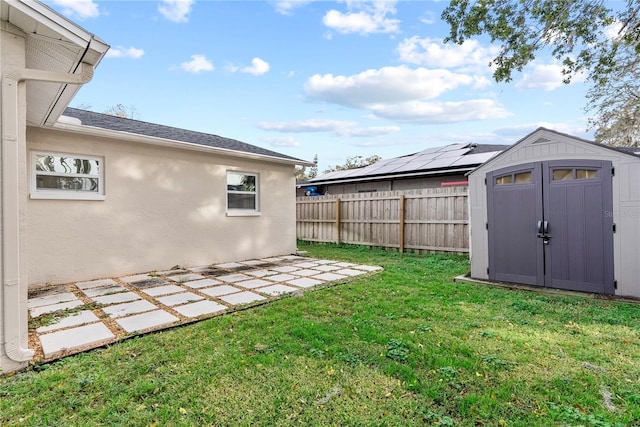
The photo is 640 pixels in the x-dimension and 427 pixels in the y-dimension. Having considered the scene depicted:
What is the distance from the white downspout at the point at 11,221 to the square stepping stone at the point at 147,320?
0.90 meters

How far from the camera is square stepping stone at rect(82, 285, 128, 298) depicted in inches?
185

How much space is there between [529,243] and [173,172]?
699 centimetres

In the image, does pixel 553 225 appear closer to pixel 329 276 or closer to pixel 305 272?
pixel 329 276

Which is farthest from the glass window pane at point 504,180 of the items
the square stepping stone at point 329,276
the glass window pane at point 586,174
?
the square stepping stone at point 329,276

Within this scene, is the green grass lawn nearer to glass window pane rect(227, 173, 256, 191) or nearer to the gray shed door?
the gray shed door

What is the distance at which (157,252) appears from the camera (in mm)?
6555

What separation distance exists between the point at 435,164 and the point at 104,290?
10.2m

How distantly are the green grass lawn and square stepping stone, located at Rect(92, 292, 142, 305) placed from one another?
164 centimetres

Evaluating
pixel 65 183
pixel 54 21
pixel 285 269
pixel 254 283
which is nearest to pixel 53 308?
pixel 65 183

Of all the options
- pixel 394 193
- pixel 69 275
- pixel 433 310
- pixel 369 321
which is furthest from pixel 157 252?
pixel 394 193

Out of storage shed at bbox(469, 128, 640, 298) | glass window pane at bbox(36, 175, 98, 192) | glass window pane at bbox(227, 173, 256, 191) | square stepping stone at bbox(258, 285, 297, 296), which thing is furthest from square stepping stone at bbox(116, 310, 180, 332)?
storage shed at bbox(469, 128, 640, 298)

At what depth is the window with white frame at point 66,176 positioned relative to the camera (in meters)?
5.24

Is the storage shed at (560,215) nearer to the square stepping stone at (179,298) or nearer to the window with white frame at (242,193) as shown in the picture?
the square stepping stone at (179,298)

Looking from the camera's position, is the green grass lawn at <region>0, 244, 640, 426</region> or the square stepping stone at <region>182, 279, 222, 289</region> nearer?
the green grass lawn at <region>0, 244, 640, 426</region>
